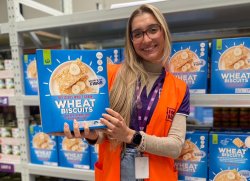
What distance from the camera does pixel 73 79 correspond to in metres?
0.92

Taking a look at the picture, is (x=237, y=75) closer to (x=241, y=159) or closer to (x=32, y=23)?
(x=241, y=159)

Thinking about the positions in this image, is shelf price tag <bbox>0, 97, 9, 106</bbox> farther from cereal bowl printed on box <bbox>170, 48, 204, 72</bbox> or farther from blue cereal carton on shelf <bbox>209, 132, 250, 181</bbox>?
blue cereal carton on shelf <bbox>209, 132, 250, 181</bbox>

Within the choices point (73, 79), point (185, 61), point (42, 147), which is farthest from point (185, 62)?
point (42, 147)

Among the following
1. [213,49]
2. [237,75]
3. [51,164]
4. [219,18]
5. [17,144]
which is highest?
[219,18]

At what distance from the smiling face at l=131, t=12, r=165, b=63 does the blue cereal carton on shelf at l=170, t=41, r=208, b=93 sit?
16 centimetres

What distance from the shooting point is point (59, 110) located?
35.8 inches

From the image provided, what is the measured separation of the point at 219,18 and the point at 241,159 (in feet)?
2.60

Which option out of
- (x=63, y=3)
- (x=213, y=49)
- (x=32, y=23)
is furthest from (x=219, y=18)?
(x=63, y=3)

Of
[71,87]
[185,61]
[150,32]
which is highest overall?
[150,32]

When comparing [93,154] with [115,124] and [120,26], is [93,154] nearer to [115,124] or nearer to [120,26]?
[115,124]

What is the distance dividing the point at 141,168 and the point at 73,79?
49 centimetres

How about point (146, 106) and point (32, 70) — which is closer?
point (146, 106)

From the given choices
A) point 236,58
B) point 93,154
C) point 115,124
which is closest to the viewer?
point 115,124

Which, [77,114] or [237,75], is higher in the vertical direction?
[237,75]
